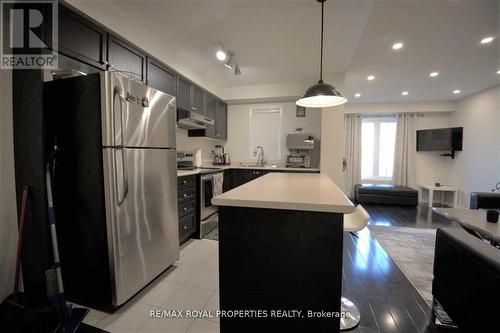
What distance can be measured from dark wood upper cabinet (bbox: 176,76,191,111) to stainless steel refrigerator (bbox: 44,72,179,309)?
1.39 meters

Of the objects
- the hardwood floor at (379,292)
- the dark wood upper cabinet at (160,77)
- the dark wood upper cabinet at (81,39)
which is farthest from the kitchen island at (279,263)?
the dark wood upper cabinet at (160,77)

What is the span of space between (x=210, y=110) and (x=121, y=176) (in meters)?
2.85

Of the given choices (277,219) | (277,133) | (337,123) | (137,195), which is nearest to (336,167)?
(337,123)

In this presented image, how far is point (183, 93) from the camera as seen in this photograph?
326 cm

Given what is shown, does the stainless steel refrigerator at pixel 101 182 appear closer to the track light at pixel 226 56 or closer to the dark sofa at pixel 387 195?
the track light at pixel 226 56

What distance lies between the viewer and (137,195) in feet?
5.71

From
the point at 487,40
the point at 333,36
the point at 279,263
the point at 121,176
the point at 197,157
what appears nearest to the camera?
the point at 279,263

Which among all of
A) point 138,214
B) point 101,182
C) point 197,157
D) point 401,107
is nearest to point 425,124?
point 401,107

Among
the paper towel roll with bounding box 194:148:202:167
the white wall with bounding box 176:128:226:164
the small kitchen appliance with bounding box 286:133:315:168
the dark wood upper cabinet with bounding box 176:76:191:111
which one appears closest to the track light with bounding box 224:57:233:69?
the dark wood upper cabinet with bounding box 176:76:191:111

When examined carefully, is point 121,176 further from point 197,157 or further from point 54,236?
point 197,157

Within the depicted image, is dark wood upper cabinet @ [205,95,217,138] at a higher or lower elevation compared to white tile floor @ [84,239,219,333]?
higher

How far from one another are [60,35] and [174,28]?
3.87ft

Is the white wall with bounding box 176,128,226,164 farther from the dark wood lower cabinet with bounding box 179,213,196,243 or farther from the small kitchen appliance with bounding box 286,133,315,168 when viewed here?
the small kitchen appliance with bounding box 286,133,315,168

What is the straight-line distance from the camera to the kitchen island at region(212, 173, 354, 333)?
3.57ft
